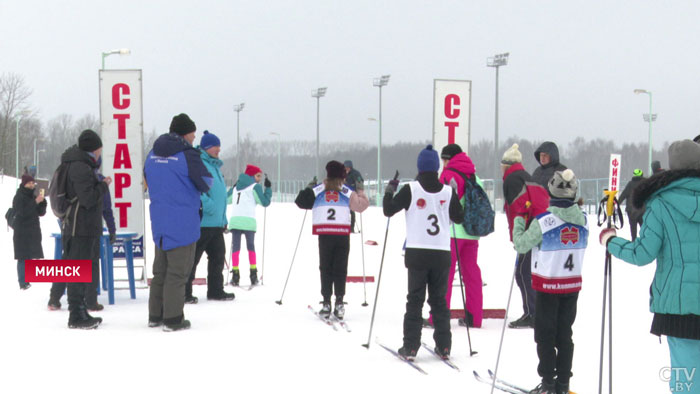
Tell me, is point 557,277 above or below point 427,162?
below

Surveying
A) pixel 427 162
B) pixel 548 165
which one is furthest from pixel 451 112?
pixel 427 162

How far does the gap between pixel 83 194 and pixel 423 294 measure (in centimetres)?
367

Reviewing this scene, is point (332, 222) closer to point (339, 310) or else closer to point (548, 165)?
point (339, 310)

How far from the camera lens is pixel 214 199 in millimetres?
9211

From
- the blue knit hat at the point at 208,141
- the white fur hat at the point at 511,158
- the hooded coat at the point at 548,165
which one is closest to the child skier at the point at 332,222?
the white fur hat at the point at 511,158

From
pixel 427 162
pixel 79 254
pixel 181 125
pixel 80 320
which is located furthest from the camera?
pixel 181 125

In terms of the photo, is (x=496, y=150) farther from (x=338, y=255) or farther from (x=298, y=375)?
(x=298, y=375)

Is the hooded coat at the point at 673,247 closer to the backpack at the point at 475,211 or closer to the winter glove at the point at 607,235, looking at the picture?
the winter glove at the point at 607,235

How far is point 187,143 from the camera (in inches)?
294

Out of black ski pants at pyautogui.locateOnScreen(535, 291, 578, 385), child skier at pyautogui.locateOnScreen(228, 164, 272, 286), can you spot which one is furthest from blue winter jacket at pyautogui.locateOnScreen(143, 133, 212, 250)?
black ski pants at pyautogui.locateOnScreen(535, 291, 578, 385)

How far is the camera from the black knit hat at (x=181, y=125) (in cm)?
761

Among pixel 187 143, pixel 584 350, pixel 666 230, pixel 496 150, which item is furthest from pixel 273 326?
pixel 496 150

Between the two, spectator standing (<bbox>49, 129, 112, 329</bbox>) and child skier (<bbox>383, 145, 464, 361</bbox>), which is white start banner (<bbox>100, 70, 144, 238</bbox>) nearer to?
spectator standing (<bbox>49, 129, 112, 329</bbox>)

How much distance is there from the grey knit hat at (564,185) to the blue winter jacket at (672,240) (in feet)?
3.29
